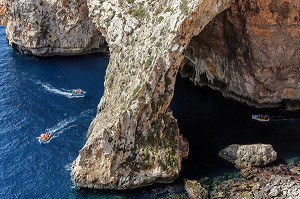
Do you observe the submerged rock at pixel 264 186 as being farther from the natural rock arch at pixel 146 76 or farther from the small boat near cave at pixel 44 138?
the small boat near cave at pixel 44 138

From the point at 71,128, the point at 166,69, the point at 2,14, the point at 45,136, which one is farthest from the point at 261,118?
the point at 2,14

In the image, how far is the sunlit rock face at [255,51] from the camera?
197ft

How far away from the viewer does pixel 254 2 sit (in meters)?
58.8

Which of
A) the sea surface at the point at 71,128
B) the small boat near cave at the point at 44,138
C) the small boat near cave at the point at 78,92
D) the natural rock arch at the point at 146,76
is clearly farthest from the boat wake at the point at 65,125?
the natural rock arch at the point at 146,76

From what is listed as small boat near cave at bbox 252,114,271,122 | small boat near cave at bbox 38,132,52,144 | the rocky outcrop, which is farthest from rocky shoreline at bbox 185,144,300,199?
the rocky outcrop

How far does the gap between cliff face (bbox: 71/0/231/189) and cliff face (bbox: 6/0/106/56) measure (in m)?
35.8

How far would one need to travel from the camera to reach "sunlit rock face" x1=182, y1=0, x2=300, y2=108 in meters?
60.1

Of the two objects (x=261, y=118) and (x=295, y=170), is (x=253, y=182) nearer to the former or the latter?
(x=295, y=170)

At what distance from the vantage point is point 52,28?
8850 cm

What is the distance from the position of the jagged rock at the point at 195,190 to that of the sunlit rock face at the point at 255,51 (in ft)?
78.1

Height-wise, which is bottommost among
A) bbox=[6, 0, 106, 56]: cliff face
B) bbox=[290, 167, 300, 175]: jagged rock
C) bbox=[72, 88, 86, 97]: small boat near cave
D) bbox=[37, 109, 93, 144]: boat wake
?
bbox=[37, 109, 93, 144]: boat wake

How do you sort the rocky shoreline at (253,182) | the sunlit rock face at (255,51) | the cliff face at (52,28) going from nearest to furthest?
the rocky shoreline at (253,182) → the sunlit rock face at (255,51) → the cliff face at (52,28)

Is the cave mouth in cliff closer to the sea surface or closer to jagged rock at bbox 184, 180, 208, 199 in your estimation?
the sea surface

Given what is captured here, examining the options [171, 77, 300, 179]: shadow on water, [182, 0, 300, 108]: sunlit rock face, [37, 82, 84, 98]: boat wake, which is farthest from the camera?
[37, 82, 84, 98]: boat wake
